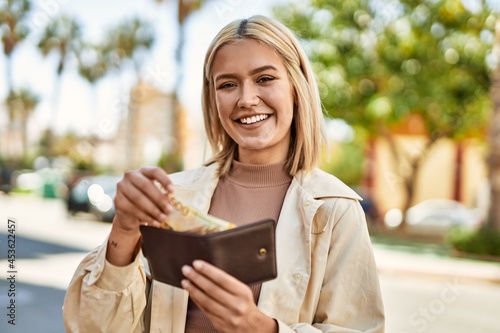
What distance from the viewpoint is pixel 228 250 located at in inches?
49.8

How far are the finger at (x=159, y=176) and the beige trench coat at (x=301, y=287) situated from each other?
0.87ft

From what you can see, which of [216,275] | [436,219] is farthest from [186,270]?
[436,219]

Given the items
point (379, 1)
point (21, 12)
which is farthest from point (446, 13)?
point (21, 12)

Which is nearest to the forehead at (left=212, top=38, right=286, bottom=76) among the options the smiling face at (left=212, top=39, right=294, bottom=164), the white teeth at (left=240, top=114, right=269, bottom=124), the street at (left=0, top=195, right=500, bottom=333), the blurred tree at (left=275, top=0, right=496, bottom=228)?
the smiling face at (left=212, top=39, right=294, bottom=164)

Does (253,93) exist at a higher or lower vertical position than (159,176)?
higher

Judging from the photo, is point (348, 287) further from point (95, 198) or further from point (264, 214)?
point (95, 198)

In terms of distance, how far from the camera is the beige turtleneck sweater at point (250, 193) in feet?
5.79

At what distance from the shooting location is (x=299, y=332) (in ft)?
4.92

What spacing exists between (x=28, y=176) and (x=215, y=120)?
109 feet

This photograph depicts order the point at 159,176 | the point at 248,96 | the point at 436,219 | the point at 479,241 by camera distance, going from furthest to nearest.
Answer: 1. the point at 436,219
2. the point at 479,241
3. the point at 248,96
4. the point at 159,176

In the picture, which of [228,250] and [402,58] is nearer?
[228,250]

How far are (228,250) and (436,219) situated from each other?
2116cm

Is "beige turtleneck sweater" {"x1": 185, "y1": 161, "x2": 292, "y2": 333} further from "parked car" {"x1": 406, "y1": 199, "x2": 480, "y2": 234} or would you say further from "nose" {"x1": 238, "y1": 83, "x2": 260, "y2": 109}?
"parked car" {"x1": 406, "y1": 199, "x2": 480, "y2": 234}

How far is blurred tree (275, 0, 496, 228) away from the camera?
53.7ft
